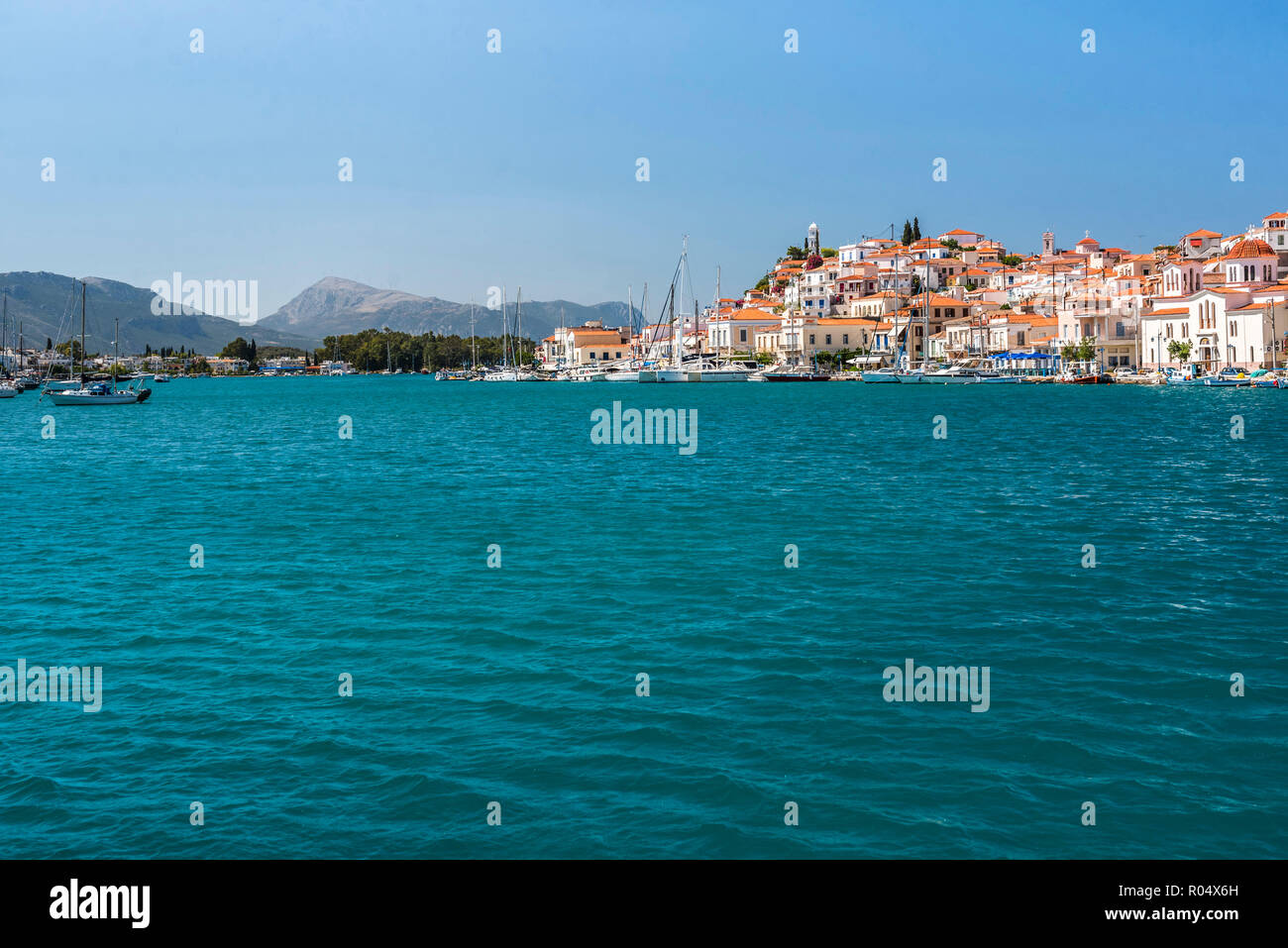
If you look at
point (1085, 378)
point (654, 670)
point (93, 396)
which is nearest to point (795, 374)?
point (1085, 378)

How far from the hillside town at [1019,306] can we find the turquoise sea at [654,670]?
257 ft

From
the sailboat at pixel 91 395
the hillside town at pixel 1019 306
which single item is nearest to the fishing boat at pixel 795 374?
the hillside town at pixel 1019 306

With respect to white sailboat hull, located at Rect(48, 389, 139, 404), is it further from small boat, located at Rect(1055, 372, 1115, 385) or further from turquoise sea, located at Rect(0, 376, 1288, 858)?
small boat, located at Rect(1055, 372, 1115, 385)

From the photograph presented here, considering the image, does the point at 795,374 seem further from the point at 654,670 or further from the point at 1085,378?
the point at 654,670

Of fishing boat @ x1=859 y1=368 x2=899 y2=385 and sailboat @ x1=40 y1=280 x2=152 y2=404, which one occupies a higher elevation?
fishing boat @ x1=859 y1=368 x2=899 y2=385

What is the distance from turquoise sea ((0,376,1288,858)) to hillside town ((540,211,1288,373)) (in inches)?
3084

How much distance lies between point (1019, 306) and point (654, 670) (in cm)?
13944

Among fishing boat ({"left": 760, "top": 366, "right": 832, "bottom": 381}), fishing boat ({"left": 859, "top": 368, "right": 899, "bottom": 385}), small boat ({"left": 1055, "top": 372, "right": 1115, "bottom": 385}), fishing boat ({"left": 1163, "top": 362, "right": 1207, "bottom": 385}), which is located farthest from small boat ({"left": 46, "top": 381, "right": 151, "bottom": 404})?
fishing boat ({"left": 1163, "top": 362, "right": 1207, "bottom": 385})

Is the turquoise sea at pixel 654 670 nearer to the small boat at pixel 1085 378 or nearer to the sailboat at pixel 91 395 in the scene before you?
the sailboat at pixel 91 395

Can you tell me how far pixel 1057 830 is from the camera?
8.62 metres

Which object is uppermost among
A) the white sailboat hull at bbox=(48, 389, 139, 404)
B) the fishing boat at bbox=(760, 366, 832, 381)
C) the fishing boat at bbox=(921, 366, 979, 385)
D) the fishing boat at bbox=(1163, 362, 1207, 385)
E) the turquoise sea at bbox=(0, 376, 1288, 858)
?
the fishing boat at bbox=(760, 366, 832, 381)

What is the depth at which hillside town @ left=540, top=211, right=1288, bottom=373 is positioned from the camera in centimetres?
10038

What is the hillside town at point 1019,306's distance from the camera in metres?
100

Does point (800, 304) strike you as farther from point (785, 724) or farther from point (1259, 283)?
point (785, 724)
